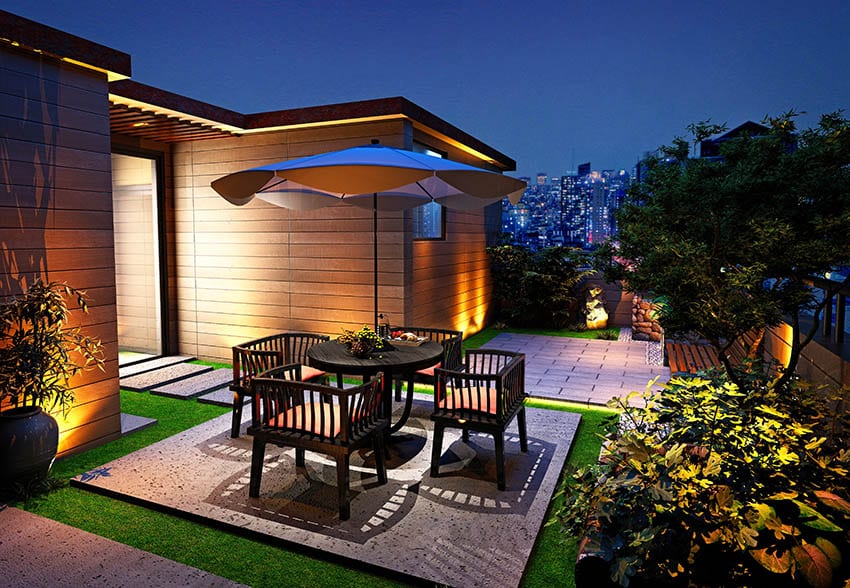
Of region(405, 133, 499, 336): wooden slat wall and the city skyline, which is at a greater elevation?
the city skyline

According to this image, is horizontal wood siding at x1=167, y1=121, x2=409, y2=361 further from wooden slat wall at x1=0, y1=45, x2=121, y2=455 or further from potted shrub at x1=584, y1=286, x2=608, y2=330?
potted shrub at x1=584, y1=286, x2=608, y2=330

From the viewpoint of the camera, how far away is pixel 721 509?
177 centimetres

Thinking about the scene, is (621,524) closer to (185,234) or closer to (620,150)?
(185,234)

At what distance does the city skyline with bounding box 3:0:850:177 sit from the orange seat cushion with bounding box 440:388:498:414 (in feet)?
228

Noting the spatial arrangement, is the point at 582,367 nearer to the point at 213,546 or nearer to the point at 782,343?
the point at 782,343

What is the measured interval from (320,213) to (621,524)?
563 centimetres

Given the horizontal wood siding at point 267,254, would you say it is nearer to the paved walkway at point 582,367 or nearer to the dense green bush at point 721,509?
the paved walkway at point 582,367

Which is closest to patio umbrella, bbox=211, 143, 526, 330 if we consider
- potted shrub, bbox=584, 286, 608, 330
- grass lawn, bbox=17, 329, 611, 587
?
grass lawn, bbox=17, 329, 611, 587

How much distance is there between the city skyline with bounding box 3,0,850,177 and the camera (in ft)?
222

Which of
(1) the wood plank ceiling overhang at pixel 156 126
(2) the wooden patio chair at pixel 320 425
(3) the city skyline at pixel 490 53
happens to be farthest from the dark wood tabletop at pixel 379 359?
(3) the city skyline at pixel 490 53

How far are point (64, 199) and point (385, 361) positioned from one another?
277 cm

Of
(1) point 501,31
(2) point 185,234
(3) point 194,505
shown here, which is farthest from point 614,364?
(1) point 501,31

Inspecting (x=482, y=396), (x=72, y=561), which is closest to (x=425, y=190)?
(x=482, y=396)

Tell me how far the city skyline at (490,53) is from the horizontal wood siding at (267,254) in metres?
65.9
